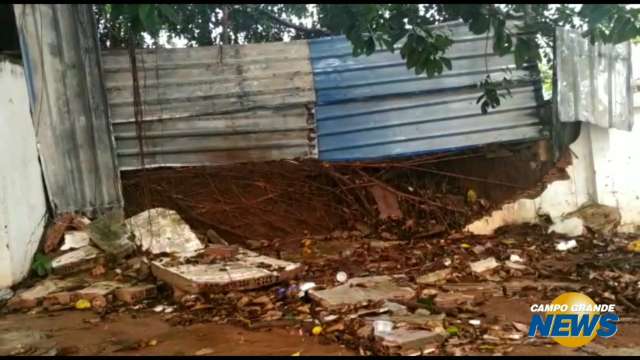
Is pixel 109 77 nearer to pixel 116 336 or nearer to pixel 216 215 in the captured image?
pixel 216 215

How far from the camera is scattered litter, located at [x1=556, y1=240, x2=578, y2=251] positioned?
5359mm

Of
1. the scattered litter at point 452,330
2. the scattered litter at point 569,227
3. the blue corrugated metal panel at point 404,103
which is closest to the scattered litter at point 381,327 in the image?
the scattered litter at point 452,330

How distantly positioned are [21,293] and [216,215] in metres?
1.98

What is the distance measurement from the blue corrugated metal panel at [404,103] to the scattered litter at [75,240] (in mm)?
2497

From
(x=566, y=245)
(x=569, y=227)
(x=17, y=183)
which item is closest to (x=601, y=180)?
(x=569, y=227)

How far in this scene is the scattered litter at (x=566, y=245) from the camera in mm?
5359

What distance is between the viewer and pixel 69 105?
514 centimetres

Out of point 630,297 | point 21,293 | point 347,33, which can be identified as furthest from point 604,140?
point 21,293

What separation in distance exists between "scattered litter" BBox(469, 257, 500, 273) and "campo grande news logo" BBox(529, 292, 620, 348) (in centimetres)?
90

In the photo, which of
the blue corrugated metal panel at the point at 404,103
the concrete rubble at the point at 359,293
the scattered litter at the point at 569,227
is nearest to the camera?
the concrete rubble at the point at 359,293

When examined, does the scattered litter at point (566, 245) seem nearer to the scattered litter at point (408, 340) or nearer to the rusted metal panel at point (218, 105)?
the rusted metal panel at point (218, 105)

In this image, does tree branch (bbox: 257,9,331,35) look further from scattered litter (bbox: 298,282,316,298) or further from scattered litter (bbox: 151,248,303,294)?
scattered litter (bbox: 298,282,316,298)

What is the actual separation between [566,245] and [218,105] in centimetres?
390

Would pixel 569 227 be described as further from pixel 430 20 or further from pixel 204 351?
pixel 204 351
